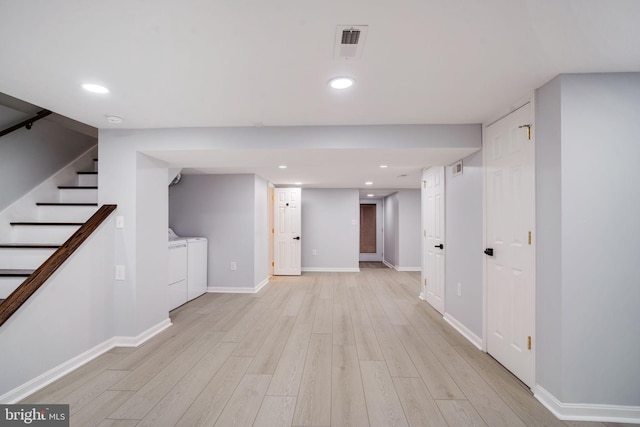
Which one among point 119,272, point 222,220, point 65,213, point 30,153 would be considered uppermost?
point 30,153

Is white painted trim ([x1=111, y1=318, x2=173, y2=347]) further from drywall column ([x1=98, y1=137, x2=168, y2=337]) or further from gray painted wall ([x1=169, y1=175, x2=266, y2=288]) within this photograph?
gray painted wall ([x1=169, y1=175, x2=266, y2=288])

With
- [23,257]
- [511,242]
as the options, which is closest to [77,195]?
[23,257]

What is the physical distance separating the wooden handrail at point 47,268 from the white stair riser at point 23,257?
0.39m

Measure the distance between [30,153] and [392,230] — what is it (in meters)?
7.24

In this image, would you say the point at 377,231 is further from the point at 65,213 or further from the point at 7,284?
the point at 7,284

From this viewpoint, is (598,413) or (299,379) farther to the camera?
(299,379)

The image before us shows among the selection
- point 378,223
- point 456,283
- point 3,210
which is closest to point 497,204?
point 456,283

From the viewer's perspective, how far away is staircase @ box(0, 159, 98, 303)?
2520mm

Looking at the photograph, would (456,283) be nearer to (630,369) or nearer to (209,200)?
(630,369)

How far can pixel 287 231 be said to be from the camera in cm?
641

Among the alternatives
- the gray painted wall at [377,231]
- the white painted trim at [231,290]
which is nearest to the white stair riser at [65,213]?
the white painted trim at [231,290]

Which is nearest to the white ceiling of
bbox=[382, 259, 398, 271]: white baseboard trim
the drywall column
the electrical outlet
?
the drywall column

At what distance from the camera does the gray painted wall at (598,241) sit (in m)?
1.77

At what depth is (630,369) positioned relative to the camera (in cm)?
176
